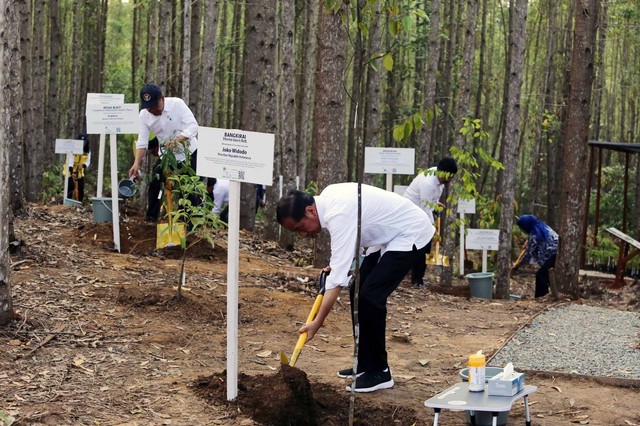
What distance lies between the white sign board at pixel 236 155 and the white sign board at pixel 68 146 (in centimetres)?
1090

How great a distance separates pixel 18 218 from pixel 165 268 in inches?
116

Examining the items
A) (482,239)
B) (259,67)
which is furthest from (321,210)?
(259,67)

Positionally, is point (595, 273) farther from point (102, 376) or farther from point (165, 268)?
point (102, 376)

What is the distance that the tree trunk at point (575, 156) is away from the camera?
492 inches

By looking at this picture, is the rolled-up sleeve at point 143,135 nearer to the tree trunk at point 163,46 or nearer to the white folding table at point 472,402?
the tree trunk at point 163,46

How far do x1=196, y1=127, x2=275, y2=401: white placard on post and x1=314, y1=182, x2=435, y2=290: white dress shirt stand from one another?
46 centimetres

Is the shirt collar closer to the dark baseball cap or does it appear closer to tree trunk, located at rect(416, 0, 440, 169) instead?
the dark baseball cap

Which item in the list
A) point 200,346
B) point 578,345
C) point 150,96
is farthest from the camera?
point 150,96

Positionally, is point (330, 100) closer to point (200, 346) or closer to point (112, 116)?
point (112, 116)

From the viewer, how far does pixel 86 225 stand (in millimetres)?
10898

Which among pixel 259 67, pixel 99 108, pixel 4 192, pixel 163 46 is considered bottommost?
pixel 4 192

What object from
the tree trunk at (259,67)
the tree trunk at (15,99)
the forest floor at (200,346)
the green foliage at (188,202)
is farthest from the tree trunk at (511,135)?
the tree trunk at (15,99)

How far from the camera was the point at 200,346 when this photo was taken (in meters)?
6.87

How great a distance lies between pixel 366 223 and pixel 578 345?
125 inches
